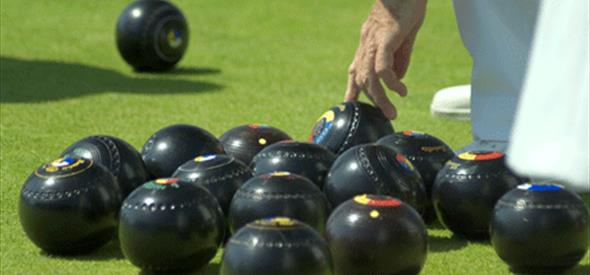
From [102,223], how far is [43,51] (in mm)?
4969

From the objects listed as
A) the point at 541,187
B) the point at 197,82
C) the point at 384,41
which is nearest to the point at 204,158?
the point at 384,41

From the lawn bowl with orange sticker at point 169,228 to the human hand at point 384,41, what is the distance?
1.14 meters

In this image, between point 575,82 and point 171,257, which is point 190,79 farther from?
point 575,82

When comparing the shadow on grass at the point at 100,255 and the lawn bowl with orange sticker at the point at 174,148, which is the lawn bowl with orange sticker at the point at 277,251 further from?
the lawn bowl with orange sticker at the point at 174,148

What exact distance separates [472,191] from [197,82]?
3.88 m

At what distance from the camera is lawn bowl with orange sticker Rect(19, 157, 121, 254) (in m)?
3.51

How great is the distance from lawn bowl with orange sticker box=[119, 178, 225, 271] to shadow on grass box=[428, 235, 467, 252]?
0.83m

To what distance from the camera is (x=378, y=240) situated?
3160mm

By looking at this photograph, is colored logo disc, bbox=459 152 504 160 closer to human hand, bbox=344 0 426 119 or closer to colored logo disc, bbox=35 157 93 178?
human hand, bbox=344 0 426 119

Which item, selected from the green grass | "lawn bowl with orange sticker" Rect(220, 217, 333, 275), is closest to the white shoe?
the green grass

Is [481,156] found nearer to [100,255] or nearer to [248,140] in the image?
[248,140]

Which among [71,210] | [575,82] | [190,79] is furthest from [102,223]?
[190,79]

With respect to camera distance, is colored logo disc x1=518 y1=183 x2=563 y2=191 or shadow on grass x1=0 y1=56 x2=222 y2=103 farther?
shadow on grass x1=0 y1=56 x2=222 y2=103

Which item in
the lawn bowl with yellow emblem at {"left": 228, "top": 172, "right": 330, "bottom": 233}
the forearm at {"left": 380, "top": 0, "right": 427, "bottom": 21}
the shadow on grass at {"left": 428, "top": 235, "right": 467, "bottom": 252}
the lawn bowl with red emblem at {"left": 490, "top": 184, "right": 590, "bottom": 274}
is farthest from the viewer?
the forearm at {"left": 380, "top": 0, "right": 427, "bottom": 21}
